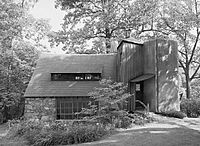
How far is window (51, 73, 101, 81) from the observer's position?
17641 mm

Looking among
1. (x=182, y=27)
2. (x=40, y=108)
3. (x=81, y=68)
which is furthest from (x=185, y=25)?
(x=40, y=108)

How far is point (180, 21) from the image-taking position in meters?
22.8

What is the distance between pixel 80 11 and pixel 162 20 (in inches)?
374

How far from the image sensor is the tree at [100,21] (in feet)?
78.2

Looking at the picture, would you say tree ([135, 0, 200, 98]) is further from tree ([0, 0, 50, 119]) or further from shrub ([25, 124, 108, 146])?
shrub ([25, 124, 108, 146])

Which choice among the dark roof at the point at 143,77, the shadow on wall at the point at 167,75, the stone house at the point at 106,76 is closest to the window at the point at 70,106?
the stone house at the point at 106,76

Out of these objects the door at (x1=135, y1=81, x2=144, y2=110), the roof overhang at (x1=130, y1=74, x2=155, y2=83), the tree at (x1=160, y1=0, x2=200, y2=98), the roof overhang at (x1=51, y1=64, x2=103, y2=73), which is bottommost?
the door at (x1=135, y1=81, x2=144, y2=110)

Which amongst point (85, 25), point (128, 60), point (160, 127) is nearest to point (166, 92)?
point (128, 60)

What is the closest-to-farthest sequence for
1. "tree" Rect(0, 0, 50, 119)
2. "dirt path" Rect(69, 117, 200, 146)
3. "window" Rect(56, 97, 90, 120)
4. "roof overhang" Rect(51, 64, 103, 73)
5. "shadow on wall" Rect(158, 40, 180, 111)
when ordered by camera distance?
1. "dirt path" Rect(69, 117, 200, 146)
2. "shadow on wall" Rect(158, 40, 180, 111)
3. "window" Rect(56, 97, 90, 120)
4. "roof overhang" Rect(51, 64, 103, 73)
5. "tree" Rect(0, 0, 50, 119)

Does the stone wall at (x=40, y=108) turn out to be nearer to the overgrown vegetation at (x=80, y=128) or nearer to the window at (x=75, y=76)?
the window at (x=75, y=76)

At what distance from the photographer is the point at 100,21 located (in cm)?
2422

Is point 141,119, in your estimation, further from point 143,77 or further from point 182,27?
point 182,27

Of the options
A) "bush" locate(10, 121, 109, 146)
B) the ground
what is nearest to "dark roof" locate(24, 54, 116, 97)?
"bush" locate(10, 121, 109, 146)

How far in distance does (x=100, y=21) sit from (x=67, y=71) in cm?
911
